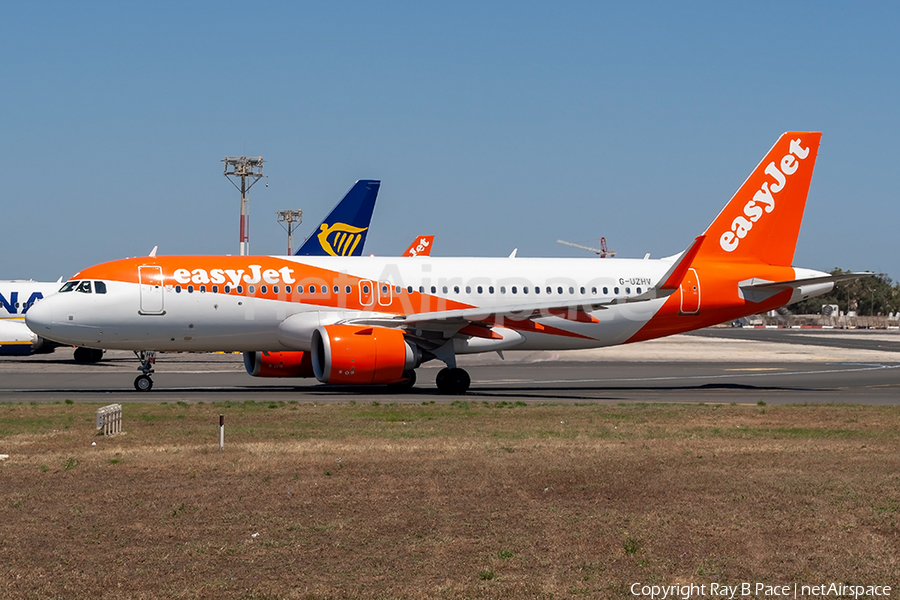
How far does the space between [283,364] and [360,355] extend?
4507 millimetres

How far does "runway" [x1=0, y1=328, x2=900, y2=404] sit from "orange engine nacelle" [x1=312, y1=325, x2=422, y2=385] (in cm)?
66

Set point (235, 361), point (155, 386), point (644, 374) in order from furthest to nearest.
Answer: point (235, 361)
point (644, 374)
point (155, 386)

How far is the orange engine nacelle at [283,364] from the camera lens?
3130 centimetres

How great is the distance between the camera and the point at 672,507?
40.8ft

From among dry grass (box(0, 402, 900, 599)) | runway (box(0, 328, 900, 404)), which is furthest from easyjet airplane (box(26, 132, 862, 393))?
dry grass (box(0, 402, 900, 599))

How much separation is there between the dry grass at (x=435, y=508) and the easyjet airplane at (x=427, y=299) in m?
7.88

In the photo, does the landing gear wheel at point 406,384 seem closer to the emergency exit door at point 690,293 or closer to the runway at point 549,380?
the runway at point 549,380

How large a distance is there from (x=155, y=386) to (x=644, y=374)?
63.4 ft

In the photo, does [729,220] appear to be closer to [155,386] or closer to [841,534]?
[155,386]

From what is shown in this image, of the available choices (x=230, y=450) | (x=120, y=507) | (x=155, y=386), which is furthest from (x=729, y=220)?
(x=120, y=507)

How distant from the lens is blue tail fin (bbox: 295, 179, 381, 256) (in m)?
51.0

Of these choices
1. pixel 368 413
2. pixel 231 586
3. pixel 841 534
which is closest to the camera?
pixel 231 586

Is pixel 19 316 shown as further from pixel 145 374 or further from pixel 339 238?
pixel 145 374

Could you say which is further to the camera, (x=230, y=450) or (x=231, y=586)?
(x=230, y=450)
